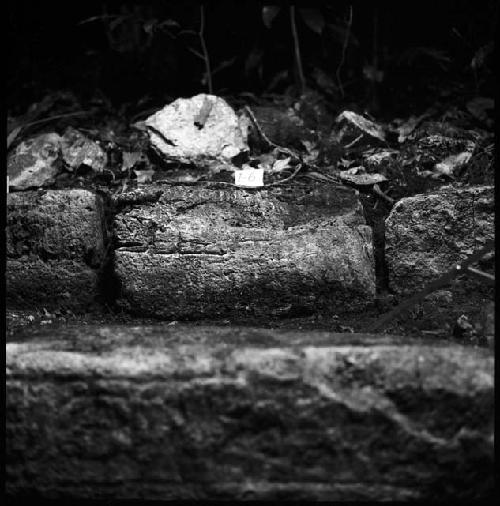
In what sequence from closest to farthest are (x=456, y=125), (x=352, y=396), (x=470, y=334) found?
(x=352, y=396) < (x=470, y=334) < (x=456, y=125)

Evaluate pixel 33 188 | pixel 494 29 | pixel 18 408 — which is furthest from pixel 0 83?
pixel 494 29

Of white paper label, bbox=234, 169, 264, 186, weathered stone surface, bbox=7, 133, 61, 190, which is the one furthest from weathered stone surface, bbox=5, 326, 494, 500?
weathered stone surface, bbox=7, 133, 61, 190

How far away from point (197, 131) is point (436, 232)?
2.70ft

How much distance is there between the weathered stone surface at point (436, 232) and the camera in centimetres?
129

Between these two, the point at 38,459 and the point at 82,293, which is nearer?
the point at 38,459

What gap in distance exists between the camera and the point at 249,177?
1492 millimetres

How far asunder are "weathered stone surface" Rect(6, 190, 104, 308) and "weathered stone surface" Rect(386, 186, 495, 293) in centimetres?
82

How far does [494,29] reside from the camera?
5.80 ft

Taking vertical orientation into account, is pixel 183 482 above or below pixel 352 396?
below

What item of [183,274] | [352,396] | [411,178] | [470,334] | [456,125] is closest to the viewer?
[352,396]

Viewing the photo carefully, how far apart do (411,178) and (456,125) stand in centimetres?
35

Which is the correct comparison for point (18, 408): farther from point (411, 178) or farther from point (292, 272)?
point (411, 178)

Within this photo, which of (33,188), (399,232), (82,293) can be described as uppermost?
(33,188)

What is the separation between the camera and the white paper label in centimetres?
147
